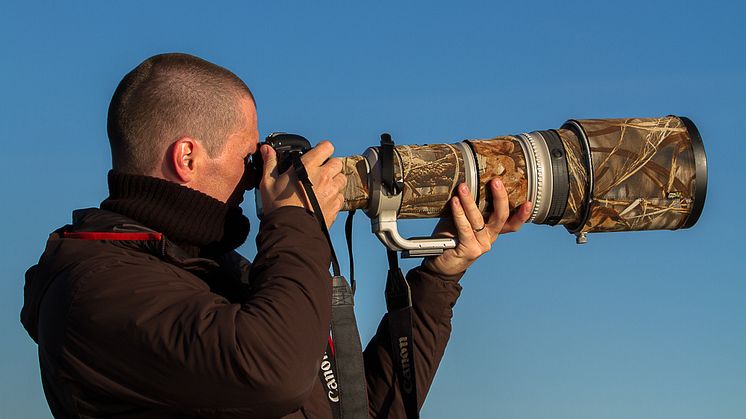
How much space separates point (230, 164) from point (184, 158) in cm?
20

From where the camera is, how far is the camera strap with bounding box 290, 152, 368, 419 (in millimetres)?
4211

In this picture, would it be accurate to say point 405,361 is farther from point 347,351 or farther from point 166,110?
point 166,110

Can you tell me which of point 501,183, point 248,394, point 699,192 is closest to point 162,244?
point 248,394

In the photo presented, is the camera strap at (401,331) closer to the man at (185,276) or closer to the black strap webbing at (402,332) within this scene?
the black strap webbing at (402,332)

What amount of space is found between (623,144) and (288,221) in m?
2.02

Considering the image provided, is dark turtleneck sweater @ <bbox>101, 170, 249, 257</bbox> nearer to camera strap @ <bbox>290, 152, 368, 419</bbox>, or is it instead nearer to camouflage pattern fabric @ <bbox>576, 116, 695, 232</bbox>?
camera strap @ <bbox>290, 152, 368, 419</bbox>

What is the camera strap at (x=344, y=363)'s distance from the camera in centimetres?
421

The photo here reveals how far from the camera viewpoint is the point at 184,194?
385 cm

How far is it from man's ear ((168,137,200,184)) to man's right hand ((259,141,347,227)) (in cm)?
29

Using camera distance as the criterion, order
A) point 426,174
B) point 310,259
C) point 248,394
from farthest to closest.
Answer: point 426,174 < point 310,259 < point 248,394

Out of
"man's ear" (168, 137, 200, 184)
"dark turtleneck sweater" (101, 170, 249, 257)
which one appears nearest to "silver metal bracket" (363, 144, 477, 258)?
"dark turtleneck sweater" (101, 170, 249, 257)

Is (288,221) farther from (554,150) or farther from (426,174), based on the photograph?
(554,150)

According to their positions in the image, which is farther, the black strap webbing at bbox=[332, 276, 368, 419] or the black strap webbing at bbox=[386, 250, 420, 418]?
the black strap webbing at bbox=[386, 250, 420, 418]

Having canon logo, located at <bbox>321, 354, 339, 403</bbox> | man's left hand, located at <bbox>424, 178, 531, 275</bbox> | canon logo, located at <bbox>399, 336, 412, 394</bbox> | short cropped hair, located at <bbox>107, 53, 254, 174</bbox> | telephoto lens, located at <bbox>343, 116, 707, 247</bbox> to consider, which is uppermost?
short cropped hair, located at <bbox>107, 53, 254, 174</bbox>
